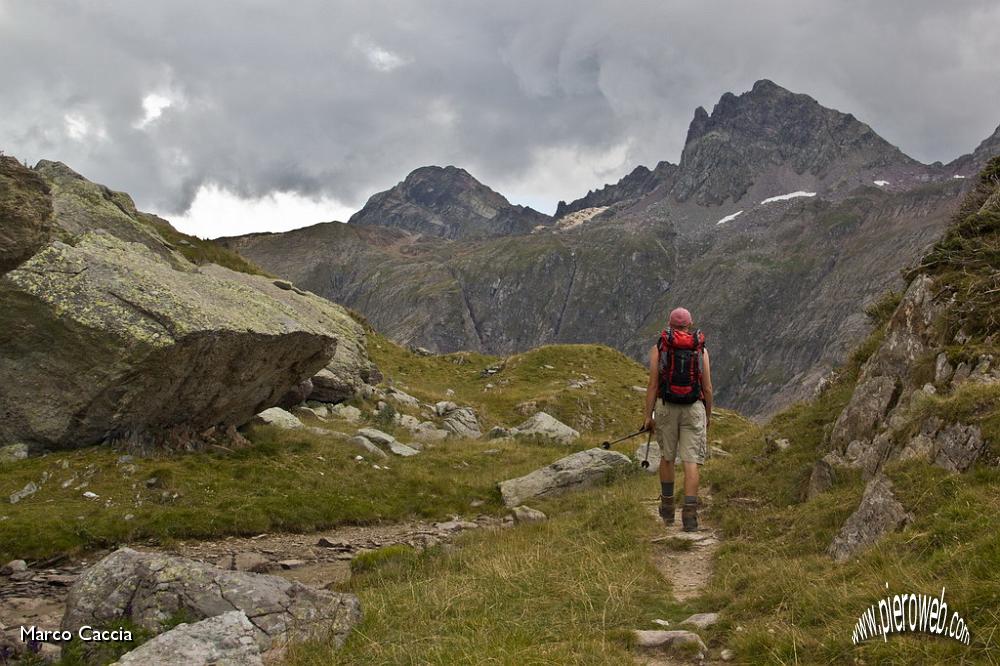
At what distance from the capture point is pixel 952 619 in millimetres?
5473

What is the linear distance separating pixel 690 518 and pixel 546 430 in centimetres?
1768

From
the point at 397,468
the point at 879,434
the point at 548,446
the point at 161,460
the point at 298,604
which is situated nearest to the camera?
the point at 298,604

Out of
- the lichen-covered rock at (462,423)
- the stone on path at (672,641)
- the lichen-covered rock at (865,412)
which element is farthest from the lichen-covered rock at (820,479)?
the lichen-covered rock at (462,423)

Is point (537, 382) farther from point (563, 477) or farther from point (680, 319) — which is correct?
point (680, 319)

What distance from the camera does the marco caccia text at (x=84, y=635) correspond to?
827cm

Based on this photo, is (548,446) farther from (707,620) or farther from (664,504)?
(707,620)

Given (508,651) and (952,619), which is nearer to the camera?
(952,619)

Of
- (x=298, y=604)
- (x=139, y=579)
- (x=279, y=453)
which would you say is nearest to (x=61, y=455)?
(x=279, y=453)

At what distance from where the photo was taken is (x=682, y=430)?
13.3 metres

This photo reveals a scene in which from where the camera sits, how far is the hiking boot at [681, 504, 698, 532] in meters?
12.8

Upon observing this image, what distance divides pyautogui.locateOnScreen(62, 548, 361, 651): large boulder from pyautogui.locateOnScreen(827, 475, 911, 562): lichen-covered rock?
706 cm

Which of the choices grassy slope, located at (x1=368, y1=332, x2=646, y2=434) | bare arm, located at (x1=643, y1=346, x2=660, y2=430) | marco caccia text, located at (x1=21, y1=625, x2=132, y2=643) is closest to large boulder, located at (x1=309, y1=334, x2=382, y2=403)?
grassy slope, located at (x1=368, y1=332, x2=646, y2=434)

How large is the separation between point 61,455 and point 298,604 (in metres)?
11.0

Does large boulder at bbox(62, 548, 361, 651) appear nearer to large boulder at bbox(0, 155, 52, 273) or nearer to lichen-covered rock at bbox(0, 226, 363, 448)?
lichen-covered rock at bbox(0, 226, 363, 448)
